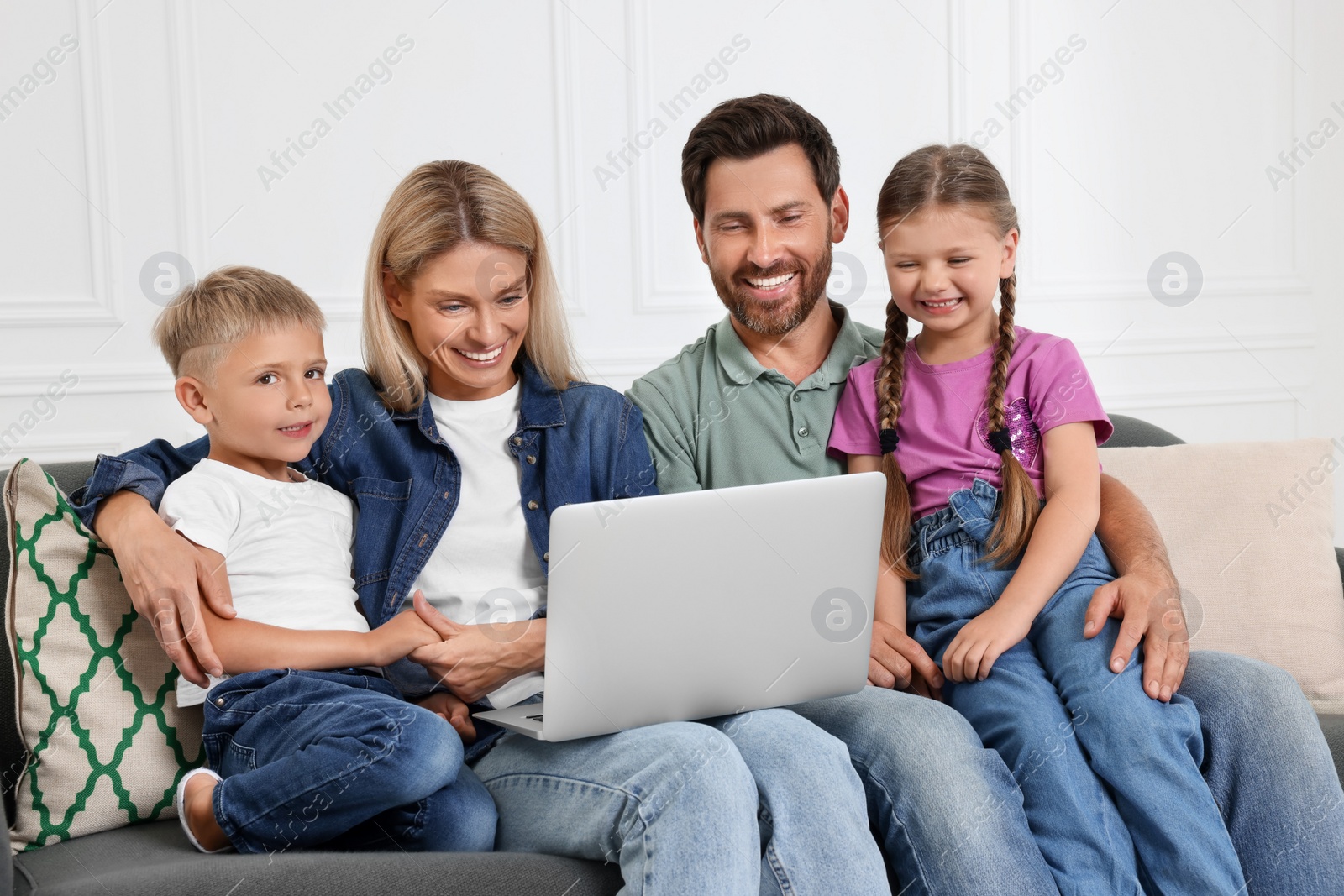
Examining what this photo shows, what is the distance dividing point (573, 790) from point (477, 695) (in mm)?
241

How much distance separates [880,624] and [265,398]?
2.95ft

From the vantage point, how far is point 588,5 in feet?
9.18

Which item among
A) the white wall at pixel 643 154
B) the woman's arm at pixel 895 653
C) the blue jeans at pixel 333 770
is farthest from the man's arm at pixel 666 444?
the white wall at pixel 643 154

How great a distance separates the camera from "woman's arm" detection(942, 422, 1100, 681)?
1459mm

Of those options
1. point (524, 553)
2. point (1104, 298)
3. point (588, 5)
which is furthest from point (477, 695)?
point (1104, 298)

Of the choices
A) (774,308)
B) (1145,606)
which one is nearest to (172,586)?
(774,308)

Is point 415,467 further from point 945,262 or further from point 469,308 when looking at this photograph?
point 945,262

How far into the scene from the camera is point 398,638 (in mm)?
1370

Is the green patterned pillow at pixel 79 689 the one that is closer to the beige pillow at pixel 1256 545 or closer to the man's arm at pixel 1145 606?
the man's arm at pixel 1145 606

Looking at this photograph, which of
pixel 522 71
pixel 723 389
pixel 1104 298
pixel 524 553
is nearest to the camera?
pixel 524 553

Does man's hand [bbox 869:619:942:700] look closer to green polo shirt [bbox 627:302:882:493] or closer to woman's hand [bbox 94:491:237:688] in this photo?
green polo shirt [bbox 627:302:882:493]

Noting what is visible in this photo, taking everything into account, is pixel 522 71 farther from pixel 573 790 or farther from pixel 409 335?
pixel 573 790

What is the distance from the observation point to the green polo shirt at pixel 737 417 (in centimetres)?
177

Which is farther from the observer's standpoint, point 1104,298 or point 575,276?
point 1104,298
